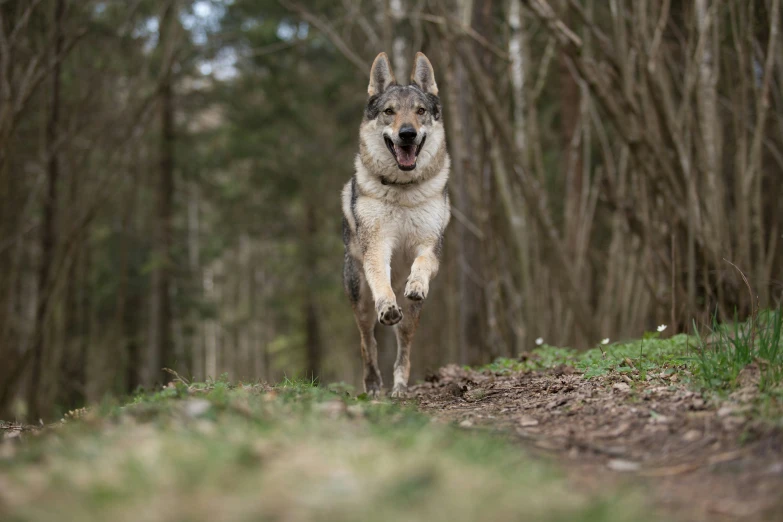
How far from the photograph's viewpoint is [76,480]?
244cm

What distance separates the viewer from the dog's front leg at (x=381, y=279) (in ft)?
18.5

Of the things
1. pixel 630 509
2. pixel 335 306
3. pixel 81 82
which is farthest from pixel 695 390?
pixel 335 306

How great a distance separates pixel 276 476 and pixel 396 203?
413 centimetres

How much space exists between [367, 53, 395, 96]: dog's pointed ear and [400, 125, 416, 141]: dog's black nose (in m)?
0.83

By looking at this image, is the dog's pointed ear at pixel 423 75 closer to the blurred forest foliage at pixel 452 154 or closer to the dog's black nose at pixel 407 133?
the dog's black nose at pixel 407 133

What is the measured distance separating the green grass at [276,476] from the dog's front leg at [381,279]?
228 centimetres

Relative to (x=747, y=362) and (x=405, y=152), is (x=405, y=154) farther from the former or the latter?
(x=747, y=362)

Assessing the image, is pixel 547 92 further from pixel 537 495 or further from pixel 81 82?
pixel 537 495

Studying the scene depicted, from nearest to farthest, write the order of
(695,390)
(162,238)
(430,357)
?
(695,390)
(430,357)
(162,238)

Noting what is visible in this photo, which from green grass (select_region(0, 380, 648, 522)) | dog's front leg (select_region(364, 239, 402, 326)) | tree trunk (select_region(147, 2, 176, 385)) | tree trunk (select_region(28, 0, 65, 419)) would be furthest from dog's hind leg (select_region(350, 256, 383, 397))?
tree trunk (select_region(147, 2, 176, 385))

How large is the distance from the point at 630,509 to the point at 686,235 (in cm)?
604

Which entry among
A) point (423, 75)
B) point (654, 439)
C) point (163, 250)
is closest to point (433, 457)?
point (654, 439)

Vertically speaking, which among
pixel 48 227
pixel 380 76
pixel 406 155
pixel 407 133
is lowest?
pixel 48 227

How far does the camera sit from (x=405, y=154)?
636 centimetres
